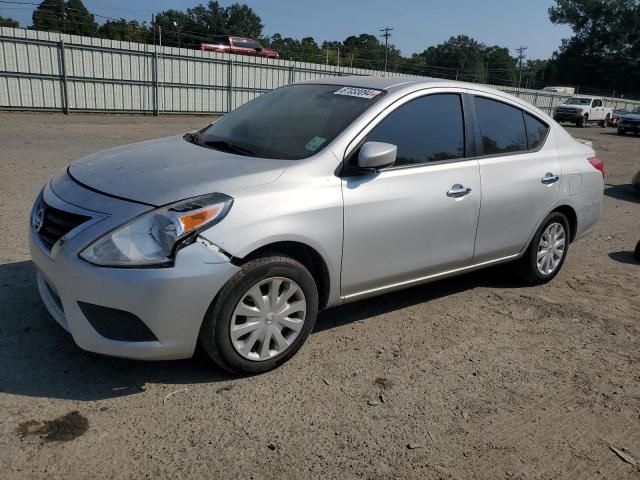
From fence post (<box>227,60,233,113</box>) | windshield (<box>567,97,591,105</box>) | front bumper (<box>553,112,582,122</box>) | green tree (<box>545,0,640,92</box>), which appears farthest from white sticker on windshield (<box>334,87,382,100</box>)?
green tree (<box>545,0,640,92</box>)

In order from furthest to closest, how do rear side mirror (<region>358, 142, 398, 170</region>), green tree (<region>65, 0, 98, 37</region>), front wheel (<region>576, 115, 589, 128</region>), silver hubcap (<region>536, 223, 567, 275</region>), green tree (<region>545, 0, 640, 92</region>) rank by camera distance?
green tree (<region>545, 0, 640, 92</region>)
front wheel (<region>576, 115, 589, 128</region>)
green tree (<region>65, 0, 98, 37</region>)
silver hubcap (<region>536, 223, 567, 275</region>)
rear side mirror (<region>358, 142, 398, 170</region>)

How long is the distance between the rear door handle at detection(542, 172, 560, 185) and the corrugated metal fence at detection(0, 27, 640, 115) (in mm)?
18241

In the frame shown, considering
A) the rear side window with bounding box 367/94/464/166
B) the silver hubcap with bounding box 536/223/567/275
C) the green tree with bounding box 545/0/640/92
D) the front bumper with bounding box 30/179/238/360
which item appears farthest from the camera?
the green tree with bounding box 545/0/640/92

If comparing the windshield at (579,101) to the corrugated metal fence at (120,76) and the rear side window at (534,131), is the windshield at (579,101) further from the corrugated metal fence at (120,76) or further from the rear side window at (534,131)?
the rear side window at (534,131)

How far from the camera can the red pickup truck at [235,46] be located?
95.1ft

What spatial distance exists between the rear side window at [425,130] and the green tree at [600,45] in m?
74.9

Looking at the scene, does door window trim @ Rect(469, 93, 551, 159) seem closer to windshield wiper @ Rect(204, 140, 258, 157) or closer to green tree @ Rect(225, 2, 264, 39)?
windshield wiper @ Rect(204, 140, 258, 157)

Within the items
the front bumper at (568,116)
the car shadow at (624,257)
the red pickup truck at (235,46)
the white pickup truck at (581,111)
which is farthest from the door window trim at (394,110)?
the front bumper at (568,116)

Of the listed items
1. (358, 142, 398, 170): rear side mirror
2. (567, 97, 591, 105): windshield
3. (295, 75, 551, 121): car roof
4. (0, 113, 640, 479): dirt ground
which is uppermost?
(295, 75, 551, 121): car roof

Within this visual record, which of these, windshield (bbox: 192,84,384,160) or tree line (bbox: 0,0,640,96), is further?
tree line (bbox: 0,0,640,96)

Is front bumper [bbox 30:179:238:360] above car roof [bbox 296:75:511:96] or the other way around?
the other way around

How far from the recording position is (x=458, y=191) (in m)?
4.09

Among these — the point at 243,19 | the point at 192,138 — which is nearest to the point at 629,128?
the point at 192,138

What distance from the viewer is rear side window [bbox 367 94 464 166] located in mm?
3818
